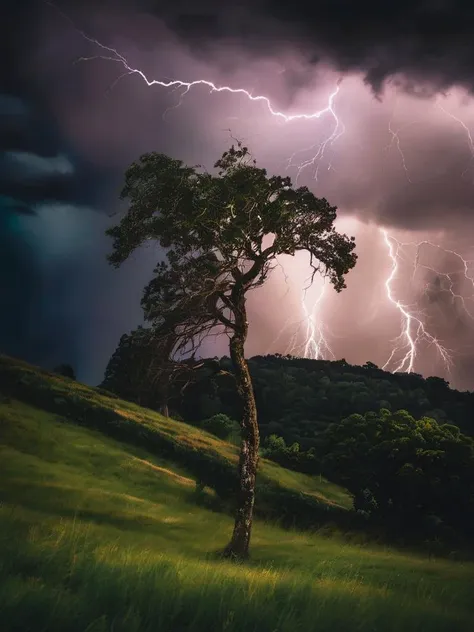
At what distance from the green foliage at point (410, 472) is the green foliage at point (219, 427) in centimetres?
2234

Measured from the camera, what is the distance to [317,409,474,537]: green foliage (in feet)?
84.3

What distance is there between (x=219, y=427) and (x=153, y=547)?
33.9m

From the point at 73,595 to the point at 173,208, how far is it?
49.9 feet

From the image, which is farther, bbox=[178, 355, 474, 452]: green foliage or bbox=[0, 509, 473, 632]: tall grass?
bbox=[178, 355, 474, 452]: green foliage

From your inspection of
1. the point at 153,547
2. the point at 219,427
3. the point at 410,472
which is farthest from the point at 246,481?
the point at 219,427

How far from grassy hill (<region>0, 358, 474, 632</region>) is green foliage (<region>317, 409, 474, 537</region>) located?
8.56 feet

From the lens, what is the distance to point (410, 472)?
84.3 ft

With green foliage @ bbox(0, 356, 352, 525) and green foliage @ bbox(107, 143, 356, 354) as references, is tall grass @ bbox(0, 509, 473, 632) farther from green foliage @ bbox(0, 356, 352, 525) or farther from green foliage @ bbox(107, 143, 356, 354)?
green foliage @ bbox(0, 356, 352, 525)

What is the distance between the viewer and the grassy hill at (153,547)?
520cm

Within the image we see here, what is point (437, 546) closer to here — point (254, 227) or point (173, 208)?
point (254, 227)

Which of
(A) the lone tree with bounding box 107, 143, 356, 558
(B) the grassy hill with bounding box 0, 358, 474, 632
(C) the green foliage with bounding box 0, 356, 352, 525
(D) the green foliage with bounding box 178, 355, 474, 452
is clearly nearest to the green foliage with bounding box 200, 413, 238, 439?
(D) the green foliage with bounding box 178, 355, 474, 452

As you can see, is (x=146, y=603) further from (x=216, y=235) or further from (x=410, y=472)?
(x=410, y=472)

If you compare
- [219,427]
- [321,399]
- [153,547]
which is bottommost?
[153,547]

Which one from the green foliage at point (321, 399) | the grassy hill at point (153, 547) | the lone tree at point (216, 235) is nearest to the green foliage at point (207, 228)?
the lone tree at point (216, 235)
